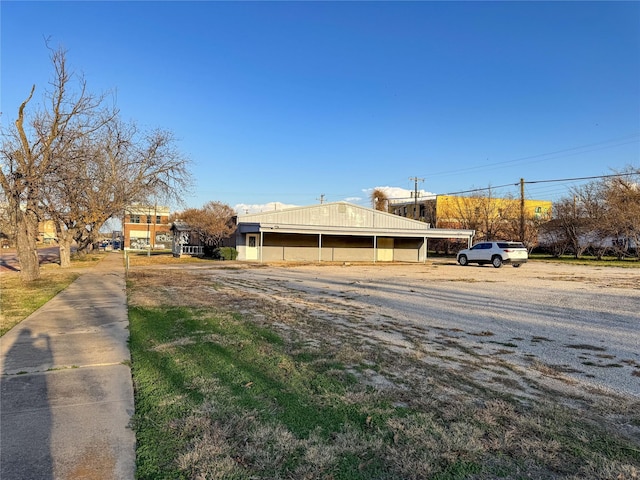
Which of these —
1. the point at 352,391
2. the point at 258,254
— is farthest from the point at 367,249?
the point at 352,391

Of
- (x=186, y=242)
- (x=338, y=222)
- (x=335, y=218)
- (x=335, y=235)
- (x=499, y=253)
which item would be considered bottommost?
(x=499, y=253)

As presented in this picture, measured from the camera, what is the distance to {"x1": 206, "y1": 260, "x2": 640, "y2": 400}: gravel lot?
4.84m

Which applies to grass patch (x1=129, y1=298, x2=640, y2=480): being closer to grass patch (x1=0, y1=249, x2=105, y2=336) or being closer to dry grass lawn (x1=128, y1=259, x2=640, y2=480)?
dry grass lawn (x1=128, y1=259, x2=640, y2=480)

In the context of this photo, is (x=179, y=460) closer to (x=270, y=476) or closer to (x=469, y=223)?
(x=270, y=476)

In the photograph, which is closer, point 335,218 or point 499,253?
point 499,253

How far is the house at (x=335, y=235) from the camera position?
32.1 metres

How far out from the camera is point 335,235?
112 feet

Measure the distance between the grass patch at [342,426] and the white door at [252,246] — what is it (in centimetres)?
A: 2789

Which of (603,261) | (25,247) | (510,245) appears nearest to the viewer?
A: (25,247)

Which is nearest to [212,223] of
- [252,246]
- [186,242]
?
[252,246]

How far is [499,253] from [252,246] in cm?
1844

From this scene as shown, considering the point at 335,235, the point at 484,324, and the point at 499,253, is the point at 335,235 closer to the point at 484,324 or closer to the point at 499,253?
the point at 499,253

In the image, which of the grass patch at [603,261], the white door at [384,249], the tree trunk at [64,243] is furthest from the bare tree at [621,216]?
the tree trunk at [64,243]

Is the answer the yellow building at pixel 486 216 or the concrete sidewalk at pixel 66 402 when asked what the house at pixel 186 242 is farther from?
the concrete sidewalk at pixel 66 402
